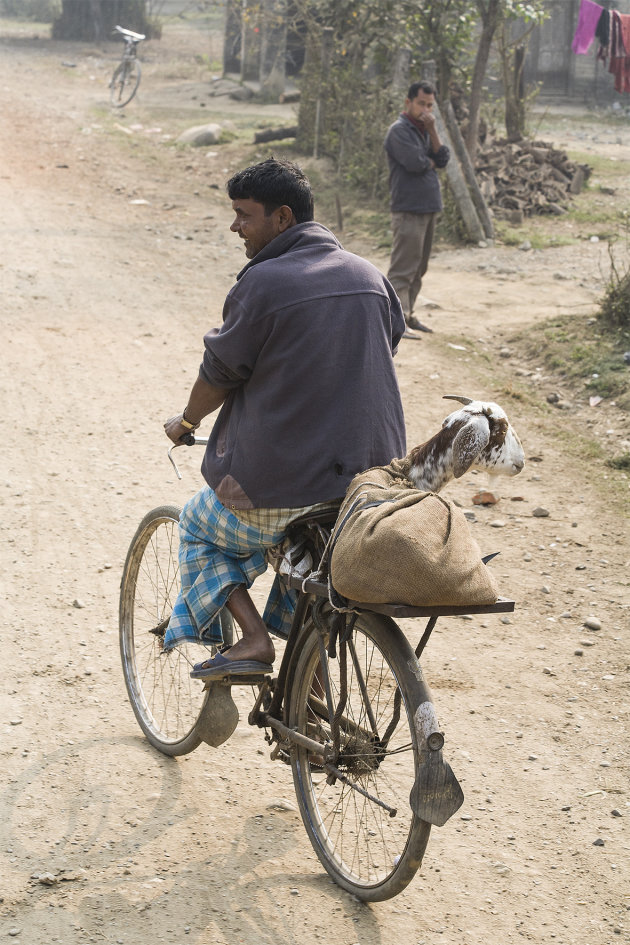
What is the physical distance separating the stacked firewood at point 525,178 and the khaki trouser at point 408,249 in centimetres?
402

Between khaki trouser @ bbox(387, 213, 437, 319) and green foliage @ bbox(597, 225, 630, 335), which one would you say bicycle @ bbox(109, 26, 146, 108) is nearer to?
khaki trouser @ bbox(387, 213, 437, 319)

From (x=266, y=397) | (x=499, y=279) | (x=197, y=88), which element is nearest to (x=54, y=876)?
(x=266, y=397)

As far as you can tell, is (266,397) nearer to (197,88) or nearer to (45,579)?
(45,579)

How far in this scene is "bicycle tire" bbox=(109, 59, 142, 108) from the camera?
60.3 ft

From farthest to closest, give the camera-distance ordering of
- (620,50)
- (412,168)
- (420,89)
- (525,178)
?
(620,50) < (525,178) < (412,168) < (420,89)

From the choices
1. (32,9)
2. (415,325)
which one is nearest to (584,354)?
(415,325)

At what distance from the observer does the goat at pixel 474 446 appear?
2299 mm

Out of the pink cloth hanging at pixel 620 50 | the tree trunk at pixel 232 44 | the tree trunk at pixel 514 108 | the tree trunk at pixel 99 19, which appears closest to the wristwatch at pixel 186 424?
the tree trunk at pixel 514 108

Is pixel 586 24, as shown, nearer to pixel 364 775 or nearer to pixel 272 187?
pixel 272 187

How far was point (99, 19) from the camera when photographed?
Answer: 86.3 feet

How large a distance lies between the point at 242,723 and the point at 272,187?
195 centimetres

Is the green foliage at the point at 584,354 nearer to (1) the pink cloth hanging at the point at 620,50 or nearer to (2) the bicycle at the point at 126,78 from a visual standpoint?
(1) the pink cloth hanging at the point at 620,50

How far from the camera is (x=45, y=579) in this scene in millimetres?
4469

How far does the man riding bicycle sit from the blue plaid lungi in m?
0.02
